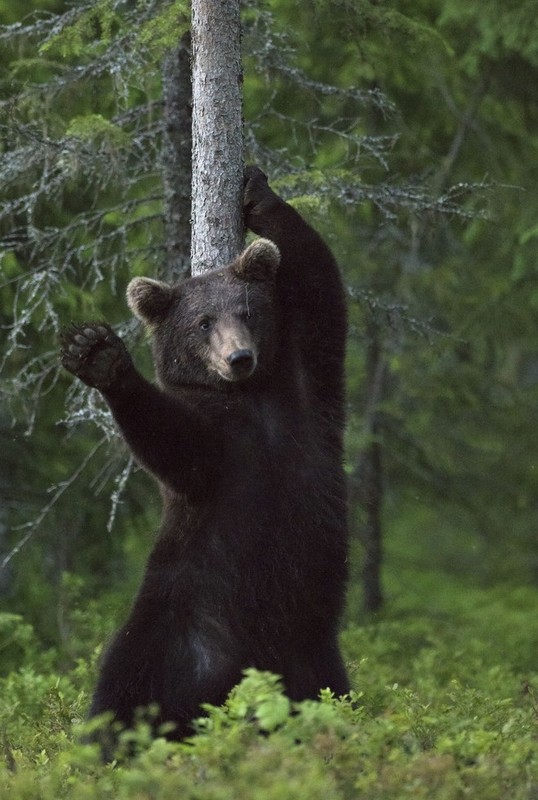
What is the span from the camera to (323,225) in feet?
31.0

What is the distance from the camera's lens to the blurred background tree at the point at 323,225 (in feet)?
29.8

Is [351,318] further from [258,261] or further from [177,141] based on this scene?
[258,261]

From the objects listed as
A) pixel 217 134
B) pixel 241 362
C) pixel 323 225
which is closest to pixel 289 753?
pixel 241 362

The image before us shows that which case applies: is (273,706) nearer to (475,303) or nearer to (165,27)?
(165,27)

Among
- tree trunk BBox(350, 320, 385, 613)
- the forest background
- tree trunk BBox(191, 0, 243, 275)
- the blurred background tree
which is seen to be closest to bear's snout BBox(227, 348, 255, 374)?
tree trunk BBox(191, 0, 243, 275)

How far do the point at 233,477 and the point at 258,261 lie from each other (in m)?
1.19

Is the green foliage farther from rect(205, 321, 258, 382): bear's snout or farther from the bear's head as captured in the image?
the bear's head

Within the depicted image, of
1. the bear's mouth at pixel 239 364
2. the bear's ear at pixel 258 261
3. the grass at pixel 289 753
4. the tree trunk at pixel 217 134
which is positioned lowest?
the grass at pixel 289 753

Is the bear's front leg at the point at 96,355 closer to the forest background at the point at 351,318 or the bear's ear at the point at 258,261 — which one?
the bear's ear at the point at 258,261

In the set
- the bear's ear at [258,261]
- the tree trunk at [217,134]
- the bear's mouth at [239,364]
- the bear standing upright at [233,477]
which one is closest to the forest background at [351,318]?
the bear standing upright at [233,477]

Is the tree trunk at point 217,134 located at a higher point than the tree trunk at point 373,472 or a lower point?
higher

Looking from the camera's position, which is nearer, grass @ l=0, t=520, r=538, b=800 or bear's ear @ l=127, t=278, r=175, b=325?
grass @ l=0, t=520, r=538, b=800

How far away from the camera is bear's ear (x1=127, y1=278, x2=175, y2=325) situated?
715 cm

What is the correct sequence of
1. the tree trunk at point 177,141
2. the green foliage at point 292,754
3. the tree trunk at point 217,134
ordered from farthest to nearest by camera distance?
the tree trunk at point 177,141, the tree trunk at point 217,134, the green foliage at point 292,754
